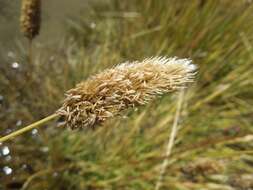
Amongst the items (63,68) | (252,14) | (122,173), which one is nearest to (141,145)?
(122,173)

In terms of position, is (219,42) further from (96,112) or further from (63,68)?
(96,112)

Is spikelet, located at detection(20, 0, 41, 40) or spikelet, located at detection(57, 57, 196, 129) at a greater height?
spikelet, located at detection(20, 0, 41, 40)

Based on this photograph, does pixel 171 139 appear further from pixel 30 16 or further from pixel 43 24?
pixel 43 24

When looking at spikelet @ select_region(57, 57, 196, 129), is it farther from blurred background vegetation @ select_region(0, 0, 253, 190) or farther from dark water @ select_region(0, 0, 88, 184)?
dark water @ select_region(0, 0, 88, 184)

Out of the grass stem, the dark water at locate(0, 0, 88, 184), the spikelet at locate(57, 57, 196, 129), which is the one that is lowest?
the spikelet at locate(57, 57, 196, 129)

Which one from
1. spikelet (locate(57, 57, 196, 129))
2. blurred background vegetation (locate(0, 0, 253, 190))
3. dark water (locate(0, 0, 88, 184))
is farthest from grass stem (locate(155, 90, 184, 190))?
spikelet (locate(57, 57, 196, 129))

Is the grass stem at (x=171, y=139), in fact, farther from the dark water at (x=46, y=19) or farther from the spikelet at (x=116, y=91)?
the spikelet at (x=116, y=91)
